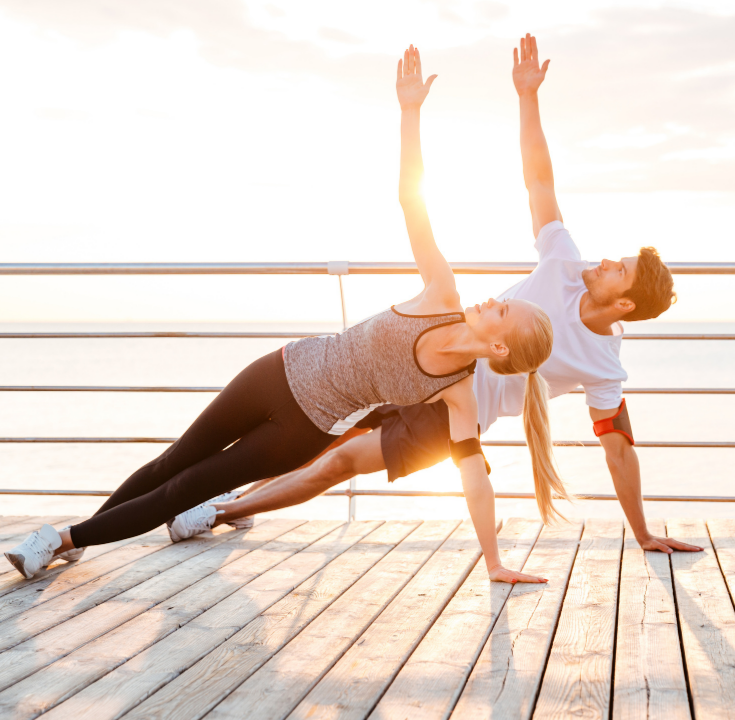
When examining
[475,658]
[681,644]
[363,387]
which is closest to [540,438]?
[363,387]

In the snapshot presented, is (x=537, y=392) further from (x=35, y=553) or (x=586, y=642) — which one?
(x=35, y=553)

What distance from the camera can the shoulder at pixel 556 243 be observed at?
8.61 ft

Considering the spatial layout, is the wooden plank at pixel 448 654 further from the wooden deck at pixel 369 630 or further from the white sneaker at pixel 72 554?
the white sneaker at pixel 72 554

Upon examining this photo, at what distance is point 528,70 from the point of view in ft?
9.18

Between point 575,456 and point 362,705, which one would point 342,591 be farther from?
point 575,456

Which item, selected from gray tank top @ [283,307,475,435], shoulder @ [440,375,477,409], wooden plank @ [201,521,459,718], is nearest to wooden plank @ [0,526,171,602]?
wooden plank @ [201,521,459,718]

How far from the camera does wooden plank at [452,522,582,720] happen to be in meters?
1.42

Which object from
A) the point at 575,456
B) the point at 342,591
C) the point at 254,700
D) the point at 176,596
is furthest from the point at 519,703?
the point at 575,456

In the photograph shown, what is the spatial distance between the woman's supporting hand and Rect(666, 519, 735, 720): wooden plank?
1.26ft

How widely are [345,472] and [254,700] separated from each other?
3.78 ft

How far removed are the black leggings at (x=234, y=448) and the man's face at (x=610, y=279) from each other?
3.35ft

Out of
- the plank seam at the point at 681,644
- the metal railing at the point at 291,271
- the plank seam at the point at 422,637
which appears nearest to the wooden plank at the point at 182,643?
the plank seam at the point at 422,637

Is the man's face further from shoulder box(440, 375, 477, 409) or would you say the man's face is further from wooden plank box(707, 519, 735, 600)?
wooden plank box(707, 519, 735, 600)

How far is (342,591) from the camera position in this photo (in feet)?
7.04
